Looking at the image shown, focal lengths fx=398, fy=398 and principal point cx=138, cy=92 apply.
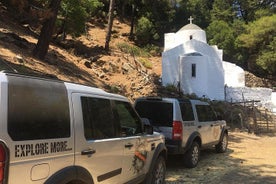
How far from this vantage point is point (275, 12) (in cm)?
6412

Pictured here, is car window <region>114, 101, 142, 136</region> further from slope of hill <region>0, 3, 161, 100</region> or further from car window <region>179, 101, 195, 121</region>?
slope of hill <region>0, 3, 161, 100</region>

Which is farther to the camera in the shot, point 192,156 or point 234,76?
point 234,76

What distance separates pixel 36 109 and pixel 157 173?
3.96 metres

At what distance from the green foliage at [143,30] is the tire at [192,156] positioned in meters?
44.5

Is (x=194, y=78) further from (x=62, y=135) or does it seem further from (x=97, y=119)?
(x=62, y=135)

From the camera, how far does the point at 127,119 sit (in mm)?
6562

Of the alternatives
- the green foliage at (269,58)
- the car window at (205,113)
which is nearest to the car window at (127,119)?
the car window at (205,113)

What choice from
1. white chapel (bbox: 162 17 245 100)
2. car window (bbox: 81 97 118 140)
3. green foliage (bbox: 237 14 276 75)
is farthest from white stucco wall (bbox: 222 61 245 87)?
car window (bbox: 81 97 118 140)

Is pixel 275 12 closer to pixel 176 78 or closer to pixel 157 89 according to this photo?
pixel 176 78

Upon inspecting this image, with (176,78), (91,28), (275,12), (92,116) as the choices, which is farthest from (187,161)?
(275,12)

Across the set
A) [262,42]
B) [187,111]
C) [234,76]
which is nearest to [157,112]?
[187,111]

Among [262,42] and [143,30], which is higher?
[143,30]

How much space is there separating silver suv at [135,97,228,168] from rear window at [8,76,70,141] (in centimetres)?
579

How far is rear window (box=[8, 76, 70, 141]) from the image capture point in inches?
152
